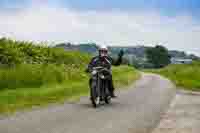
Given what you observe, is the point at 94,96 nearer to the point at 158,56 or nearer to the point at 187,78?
the point at 187,78

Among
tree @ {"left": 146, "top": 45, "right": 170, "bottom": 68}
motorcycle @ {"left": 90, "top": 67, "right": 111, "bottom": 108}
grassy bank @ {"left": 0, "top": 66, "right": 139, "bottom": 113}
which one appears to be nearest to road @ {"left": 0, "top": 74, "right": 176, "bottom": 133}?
motorcycle @ {"left": 90, "top": 67, "right": 111, "bottom": 108}

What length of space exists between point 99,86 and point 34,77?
7.53m

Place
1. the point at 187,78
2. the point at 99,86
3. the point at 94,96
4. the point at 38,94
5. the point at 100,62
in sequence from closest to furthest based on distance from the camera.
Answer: the point at 94,96, the point at 99,86, the point at 100,62, the point at 38,94, the point at 187,78

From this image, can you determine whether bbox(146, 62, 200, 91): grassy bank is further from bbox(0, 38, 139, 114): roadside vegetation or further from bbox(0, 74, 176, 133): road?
bbox(0, 74, 176, 133): road

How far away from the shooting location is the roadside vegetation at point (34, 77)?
17.5m

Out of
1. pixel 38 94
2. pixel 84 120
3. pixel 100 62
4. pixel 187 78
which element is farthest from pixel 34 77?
pixel 187 78

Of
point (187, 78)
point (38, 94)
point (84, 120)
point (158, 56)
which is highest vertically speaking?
point (84, 120)

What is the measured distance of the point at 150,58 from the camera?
641 ft

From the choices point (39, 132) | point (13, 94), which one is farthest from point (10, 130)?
point (13, 94)

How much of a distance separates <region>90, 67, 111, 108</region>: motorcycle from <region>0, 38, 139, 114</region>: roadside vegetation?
1842 millimetres

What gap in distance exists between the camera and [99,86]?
16.7 meters

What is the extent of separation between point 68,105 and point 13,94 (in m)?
2.86

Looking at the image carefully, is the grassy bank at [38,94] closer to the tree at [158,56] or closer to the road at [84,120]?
the road at [84,120]

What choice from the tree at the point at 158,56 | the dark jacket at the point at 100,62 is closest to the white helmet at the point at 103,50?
the dark jacket at the point at 100,62
